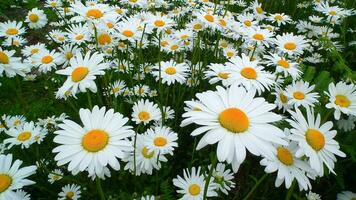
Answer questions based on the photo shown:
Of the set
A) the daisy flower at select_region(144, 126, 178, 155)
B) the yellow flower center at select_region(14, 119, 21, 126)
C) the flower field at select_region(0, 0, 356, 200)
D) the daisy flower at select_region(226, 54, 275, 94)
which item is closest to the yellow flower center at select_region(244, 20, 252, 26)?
the flower field at select_region(0, 0, 356, 200)

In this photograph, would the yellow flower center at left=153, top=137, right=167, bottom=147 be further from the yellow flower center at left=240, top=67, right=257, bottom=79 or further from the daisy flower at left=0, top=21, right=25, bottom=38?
the daisy flower at left=0, top=21, right=25, bottom=38

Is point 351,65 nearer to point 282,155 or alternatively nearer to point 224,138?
point 282,155

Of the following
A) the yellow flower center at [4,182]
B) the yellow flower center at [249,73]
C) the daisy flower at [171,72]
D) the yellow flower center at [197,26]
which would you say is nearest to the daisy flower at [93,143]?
the yellow flower center at [4,182]

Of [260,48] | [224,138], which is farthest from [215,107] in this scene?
[260,48]

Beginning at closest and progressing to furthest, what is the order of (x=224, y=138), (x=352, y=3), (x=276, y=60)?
(x=224, y=138)
(x=276, y=60)
(x=352, y=3)

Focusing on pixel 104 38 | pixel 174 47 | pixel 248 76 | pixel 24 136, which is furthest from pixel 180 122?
pixel 24 136

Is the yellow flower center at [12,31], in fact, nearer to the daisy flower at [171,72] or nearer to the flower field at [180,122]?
the flower field at [180,122]

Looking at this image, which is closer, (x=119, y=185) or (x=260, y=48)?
(x=119, y=185)
